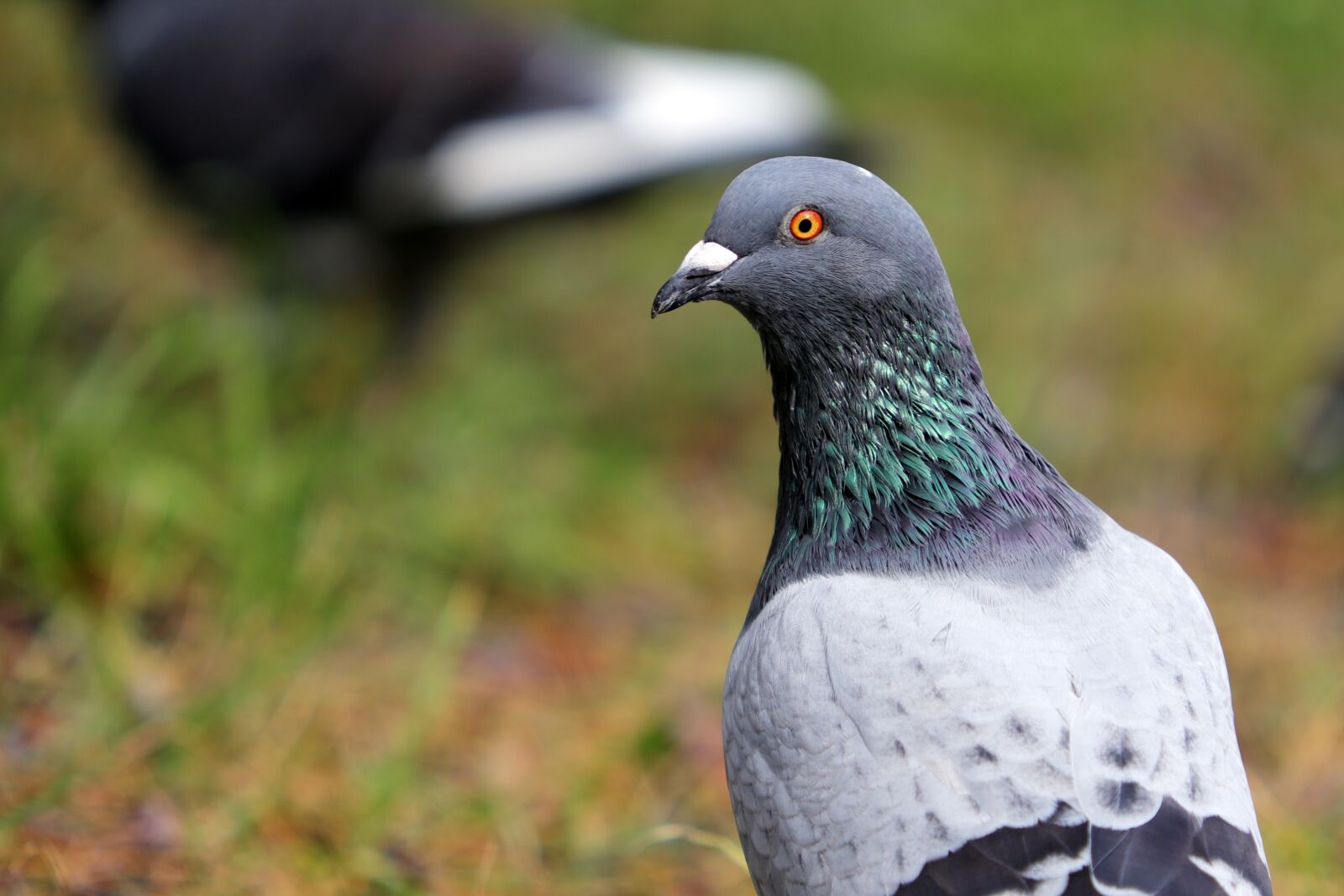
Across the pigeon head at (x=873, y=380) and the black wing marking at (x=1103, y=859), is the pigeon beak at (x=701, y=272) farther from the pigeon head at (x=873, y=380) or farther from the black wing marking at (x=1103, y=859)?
the black wing marking at (x=1103, y=859)

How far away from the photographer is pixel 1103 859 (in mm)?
2004

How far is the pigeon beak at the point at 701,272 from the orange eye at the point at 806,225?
0.11 metres

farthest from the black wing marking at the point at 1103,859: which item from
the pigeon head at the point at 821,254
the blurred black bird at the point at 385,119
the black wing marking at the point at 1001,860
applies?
the blurred black bird at the point at 385,119

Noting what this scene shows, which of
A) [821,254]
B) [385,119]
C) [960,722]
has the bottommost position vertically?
[960,722]

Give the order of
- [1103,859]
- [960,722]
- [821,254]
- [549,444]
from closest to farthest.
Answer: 1. [1103,859]
2. [960,722]
3. [821,254]
4. [549,444]

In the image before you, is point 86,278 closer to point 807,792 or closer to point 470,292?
point 470,292

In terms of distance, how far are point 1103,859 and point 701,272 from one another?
117 centimetres

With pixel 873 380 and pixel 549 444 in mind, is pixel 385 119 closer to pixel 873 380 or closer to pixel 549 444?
pixel 549 444

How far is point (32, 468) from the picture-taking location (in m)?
3.79

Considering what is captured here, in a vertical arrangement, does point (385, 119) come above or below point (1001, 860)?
above

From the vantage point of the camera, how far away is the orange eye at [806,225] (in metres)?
2.45

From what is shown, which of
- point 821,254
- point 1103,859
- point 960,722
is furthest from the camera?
point 821,254

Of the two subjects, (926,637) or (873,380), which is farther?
(873,380)

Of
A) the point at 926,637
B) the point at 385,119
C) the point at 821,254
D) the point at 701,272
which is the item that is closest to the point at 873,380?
the point at 821,254
